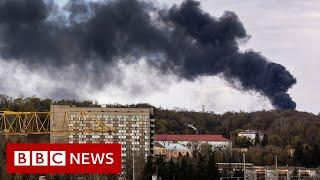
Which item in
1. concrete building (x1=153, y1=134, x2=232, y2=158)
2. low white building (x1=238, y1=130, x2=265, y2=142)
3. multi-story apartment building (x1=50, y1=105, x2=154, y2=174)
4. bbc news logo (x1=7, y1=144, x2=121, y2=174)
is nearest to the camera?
bbc news logo (x1=7, y1=144, x2=121, y2=174)

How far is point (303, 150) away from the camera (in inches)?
5423

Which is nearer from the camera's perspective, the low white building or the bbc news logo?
the bbc news logo

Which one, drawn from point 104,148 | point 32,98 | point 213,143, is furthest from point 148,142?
point 104,148

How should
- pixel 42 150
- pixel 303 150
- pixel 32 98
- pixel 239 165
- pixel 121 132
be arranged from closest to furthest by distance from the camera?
1. pixel 42 150
2. pixel 239 165
3. pixel 303 150
4. pixel 121 132
5. pixel 32 98

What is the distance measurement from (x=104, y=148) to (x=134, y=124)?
429 ft

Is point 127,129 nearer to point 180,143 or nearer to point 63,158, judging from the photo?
point 180,143

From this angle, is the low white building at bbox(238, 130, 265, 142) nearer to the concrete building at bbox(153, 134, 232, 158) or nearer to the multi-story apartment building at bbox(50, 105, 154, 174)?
the concrete building at bbox(153, 134, 232, 158)

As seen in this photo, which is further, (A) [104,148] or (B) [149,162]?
(B) [149,162]

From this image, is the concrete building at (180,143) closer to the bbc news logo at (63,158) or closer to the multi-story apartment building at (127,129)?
the multi-story apartment building at (127,129)

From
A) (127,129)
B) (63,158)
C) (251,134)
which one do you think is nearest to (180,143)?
(251,134)

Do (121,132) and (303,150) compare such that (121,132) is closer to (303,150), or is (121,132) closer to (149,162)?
(303,150)

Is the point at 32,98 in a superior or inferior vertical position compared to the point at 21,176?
superior

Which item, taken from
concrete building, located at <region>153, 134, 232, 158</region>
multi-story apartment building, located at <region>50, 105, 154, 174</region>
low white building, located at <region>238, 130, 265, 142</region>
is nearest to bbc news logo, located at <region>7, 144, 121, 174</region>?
multi-story apartment building, located at <region>50, 105, 154, 174</region>

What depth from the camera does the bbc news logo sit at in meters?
18.5
